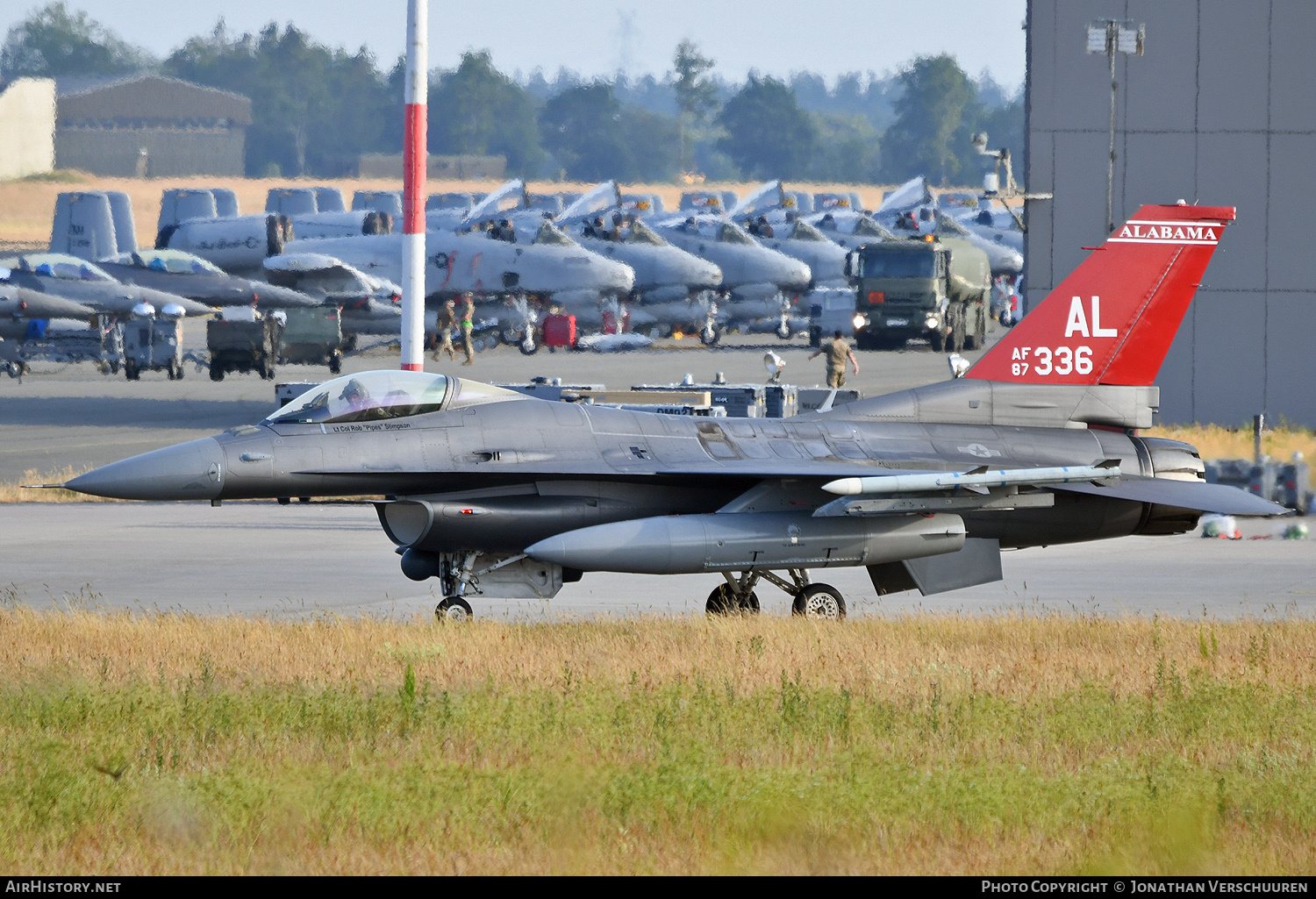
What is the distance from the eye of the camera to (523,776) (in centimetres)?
816

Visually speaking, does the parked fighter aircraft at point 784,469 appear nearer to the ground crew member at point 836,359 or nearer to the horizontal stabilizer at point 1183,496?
the horizontal stabilizer at point 1183,496

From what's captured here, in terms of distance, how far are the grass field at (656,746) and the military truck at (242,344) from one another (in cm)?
2713

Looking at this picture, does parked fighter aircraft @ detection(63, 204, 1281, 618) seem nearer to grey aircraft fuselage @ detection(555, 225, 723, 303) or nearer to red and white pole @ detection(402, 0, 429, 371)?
red and white pole @ detection(402, 0, 429, 371)

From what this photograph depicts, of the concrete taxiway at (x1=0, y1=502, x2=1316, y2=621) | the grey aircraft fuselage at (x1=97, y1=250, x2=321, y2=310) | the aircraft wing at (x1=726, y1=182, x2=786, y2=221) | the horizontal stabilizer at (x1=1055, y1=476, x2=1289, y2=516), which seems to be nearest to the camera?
the horizontal stabilizer at (x1=1055, y1=476, x2=1289, y2=516)

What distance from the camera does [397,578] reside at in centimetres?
1641

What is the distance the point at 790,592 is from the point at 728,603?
55cm

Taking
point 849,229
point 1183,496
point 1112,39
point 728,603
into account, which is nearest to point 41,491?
point 728,603

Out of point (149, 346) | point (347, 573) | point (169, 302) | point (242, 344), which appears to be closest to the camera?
point (347, 573)

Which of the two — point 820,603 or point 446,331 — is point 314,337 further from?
point 820,603

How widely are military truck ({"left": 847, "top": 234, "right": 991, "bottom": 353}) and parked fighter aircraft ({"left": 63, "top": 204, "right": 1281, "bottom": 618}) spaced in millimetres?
33699

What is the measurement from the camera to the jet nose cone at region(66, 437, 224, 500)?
1227 cm

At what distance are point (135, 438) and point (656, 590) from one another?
1544cm

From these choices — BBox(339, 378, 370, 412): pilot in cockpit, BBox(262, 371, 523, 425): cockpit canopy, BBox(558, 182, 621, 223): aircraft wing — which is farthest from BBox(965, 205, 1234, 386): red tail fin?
BBox(558, 182, 621, 223): aircraft wing

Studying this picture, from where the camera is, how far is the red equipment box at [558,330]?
49281 mm
